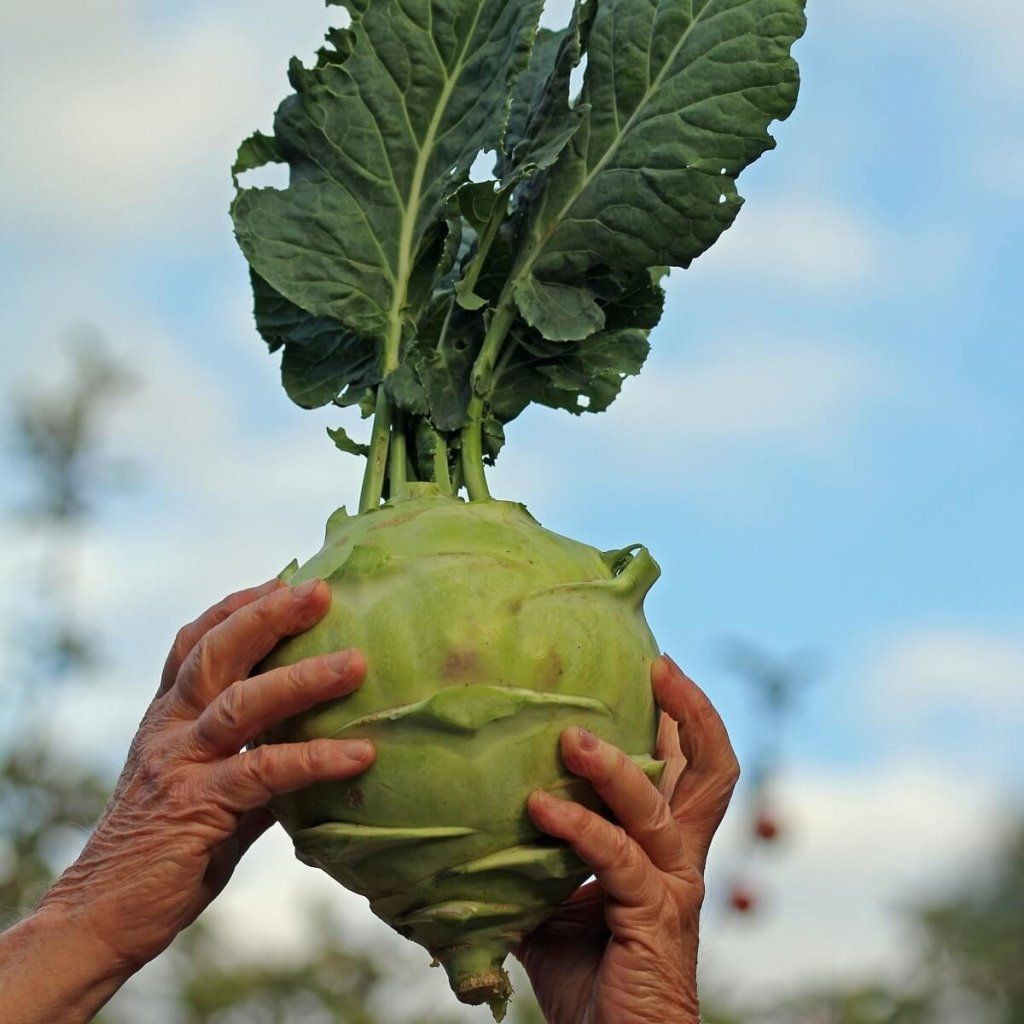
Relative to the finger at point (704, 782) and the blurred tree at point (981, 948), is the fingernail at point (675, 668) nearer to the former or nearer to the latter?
the finger at point (704, 782)

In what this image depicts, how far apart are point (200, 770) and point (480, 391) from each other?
104cm

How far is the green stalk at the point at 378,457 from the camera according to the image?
3053mm

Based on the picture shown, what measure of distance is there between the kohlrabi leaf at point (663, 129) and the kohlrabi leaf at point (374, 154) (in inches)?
9.4

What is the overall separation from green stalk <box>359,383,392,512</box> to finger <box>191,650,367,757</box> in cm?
60

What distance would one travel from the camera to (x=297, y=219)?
10.6ft

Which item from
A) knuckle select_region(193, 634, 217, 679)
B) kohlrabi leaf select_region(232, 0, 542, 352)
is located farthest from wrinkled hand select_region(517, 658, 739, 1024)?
kohlrabi leaf select_region(232, 0, 542, 352)

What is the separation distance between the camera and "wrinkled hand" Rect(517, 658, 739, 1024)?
253 centimetres

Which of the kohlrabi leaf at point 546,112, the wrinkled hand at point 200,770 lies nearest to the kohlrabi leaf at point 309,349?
the kohlrabi leaf at point 546,112

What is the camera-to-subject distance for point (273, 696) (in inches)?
98.4

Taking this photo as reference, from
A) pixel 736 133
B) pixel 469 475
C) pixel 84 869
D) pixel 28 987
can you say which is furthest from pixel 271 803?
pixel 736 133

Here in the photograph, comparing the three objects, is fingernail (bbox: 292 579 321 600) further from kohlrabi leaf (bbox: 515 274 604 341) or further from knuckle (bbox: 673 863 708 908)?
knuckle (bbox: 673 863 708 908)

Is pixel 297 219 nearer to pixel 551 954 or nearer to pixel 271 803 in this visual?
pixel 271 803

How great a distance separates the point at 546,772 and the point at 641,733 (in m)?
0.27

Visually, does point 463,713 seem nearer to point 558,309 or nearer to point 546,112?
point 558,309
